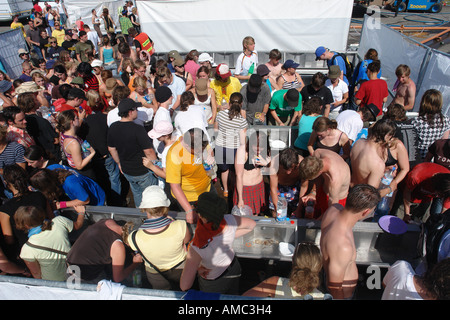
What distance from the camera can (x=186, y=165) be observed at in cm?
302

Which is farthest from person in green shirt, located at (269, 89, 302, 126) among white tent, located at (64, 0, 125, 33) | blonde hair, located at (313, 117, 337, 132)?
white tent, located at (64, 0, 125, 33)

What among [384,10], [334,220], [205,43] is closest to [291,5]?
[205,43]

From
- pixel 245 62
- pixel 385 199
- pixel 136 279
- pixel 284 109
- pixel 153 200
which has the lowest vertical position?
pixel 136 279

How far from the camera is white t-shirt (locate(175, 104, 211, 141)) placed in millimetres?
4039

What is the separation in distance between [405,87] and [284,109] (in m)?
2.10

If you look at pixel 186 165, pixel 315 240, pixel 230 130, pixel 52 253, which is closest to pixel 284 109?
pixel 230 130

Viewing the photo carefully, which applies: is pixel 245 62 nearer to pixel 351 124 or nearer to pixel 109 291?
pixel 351 124

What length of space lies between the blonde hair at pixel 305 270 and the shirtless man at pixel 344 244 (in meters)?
0.26

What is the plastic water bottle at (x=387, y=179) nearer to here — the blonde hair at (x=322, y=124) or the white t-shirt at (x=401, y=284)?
the blonde hair at (x=322, y=124)

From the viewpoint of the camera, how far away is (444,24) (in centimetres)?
1495

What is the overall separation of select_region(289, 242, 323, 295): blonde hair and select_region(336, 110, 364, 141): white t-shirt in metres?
2.48

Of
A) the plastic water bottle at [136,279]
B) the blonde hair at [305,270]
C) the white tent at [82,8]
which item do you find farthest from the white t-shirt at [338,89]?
the white tent at [82,8]

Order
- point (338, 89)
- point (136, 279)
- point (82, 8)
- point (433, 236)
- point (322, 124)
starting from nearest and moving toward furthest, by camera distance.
A: point (433, 236) < point (136, 279) < point (322, 124) < point (338, 89) < point (82, 8)

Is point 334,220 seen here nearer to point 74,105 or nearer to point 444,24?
point 74,105
